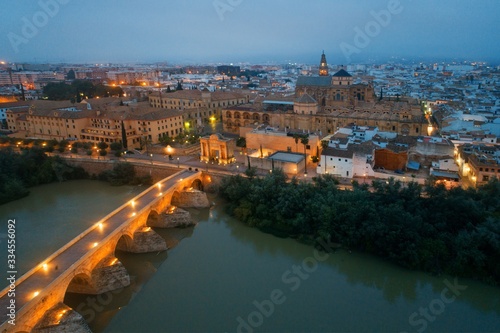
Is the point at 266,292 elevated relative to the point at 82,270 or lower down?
lower down

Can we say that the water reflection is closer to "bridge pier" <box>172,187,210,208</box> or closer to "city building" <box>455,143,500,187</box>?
"bridge pier" <box>172,187,210,208</box>

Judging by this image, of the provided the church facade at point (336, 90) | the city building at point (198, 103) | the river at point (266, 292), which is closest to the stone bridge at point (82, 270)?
the river at point (266, 292)

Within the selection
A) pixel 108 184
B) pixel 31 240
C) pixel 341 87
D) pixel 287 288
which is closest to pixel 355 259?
pixel 287 288

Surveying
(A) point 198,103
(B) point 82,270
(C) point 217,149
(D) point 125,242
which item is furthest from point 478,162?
(A) point 198,103

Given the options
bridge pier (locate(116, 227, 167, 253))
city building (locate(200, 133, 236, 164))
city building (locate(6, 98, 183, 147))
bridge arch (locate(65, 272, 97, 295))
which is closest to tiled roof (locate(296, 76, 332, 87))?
city building (locate(6, 98, 183, 147))

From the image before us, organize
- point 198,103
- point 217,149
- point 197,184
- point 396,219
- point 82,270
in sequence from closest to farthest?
1. point 82,270
2. point 396,219
3. point 197,184
4. point 217,149
5. point 198,103

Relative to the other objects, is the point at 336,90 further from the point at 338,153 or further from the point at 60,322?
the point at 60,322
